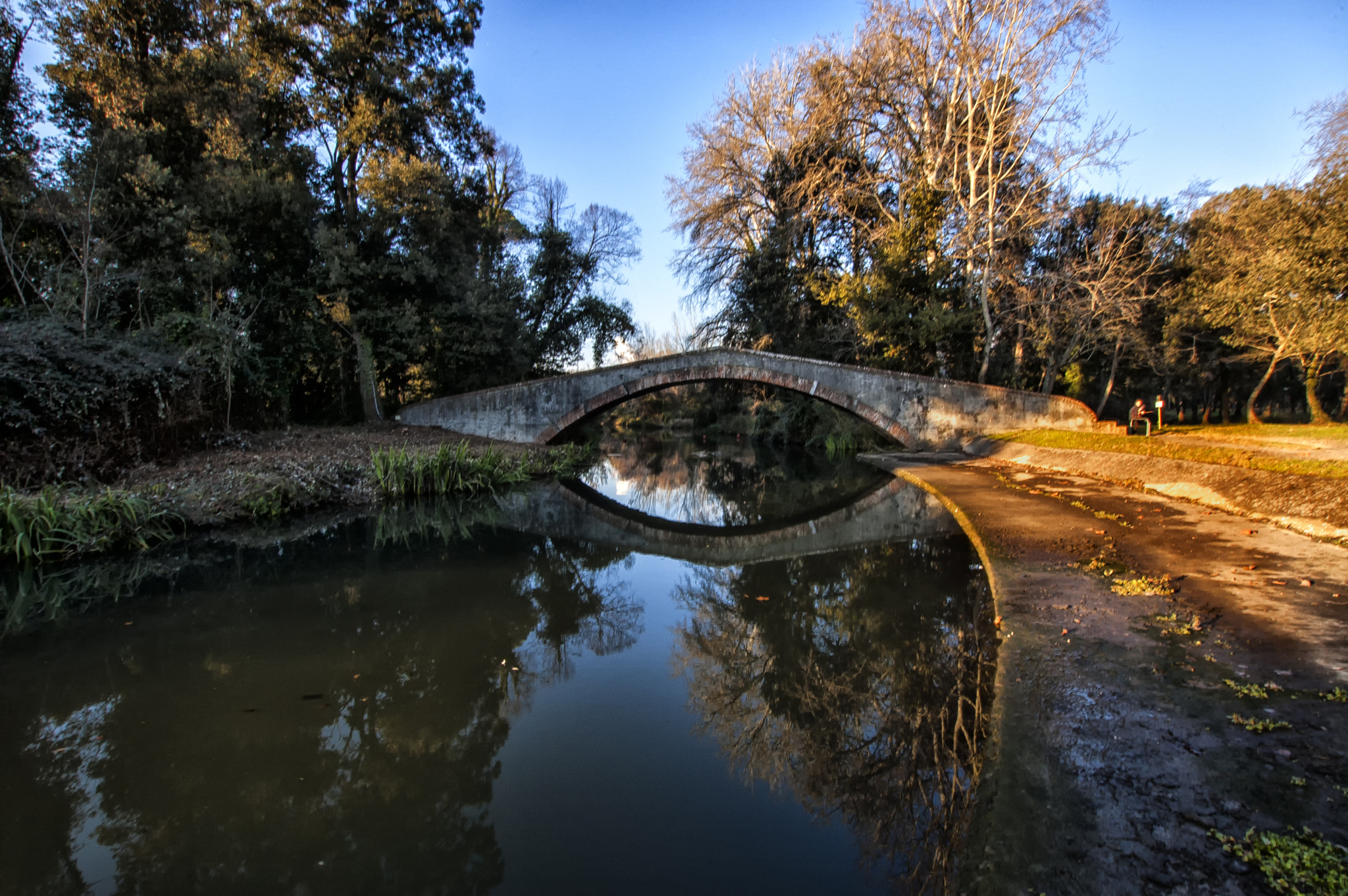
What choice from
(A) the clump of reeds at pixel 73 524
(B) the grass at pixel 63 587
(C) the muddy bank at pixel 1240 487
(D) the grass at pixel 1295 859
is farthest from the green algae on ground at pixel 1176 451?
(A) the clump of reeds at pixel 73 524

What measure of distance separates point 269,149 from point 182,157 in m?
1.65

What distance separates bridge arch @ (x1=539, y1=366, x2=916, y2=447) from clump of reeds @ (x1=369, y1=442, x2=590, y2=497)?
2.76 metres

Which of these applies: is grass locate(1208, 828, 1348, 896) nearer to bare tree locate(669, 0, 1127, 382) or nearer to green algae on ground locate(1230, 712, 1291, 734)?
green algae on ground locate(1230, 712, 1291, 734)

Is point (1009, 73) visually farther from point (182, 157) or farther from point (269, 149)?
point (182, 157)

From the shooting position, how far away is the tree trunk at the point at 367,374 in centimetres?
1553

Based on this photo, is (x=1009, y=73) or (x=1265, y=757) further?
(x=1009, y=73)

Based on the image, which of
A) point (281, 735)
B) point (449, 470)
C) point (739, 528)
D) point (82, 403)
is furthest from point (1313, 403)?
point (82, 403)

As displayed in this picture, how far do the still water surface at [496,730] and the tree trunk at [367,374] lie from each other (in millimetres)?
10099

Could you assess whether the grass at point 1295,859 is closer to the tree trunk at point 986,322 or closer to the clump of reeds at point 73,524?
the clump of reeds at point 73,524

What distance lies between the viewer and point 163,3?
13.6m

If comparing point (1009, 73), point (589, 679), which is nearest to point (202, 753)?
point (589, 679)

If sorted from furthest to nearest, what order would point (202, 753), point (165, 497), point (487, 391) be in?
1. point (487, 391)
2. point (165, 497)
3. point (202, 753)

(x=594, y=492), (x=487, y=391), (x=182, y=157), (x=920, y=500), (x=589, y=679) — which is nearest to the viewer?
(x=589, y=679)

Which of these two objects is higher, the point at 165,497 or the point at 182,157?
the point at 182,157
